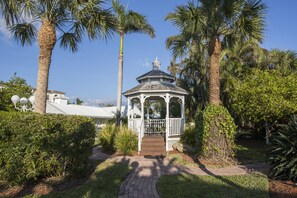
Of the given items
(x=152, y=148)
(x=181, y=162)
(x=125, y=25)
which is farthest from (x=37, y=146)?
(x=125, y=25)

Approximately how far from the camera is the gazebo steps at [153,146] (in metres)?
12.7

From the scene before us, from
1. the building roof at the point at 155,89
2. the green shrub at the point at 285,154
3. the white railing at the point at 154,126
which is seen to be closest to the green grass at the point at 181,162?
the green shrub at the point at 285,154

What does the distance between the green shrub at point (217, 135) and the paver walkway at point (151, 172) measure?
28.8 inches

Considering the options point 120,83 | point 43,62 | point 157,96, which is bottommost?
point 157,96

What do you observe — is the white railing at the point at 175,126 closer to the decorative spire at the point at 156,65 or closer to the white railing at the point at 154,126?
the white railing at the point at 154,126

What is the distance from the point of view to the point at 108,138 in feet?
44.3

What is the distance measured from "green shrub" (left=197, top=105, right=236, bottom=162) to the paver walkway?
28.8 inches

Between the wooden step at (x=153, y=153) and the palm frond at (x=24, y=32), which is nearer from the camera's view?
the palm frond at (x=24, y=32)

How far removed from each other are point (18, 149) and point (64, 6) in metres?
5.06

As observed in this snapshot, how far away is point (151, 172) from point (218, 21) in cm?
659

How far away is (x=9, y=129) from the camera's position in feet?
20.0

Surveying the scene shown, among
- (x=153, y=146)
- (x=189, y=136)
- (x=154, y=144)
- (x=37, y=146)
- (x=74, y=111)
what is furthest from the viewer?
(x=74, y=111)

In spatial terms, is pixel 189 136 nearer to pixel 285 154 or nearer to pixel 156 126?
pixel 156 126

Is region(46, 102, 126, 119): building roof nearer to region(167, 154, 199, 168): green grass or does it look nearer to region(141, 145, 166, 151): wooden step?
region(141, 145, 166, 151): wooden step
